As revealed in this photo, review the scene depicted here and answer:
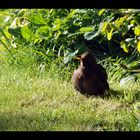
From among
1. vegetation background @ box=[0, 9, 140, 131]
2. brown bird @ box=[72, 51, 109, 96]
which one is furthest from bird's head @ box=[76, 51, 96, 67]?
vegetation background @ box=[0, 9, 140, 131]

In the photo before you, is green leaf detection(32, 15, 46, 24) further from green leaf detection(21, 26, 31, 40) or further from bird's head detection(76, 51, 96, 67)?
bird's head detection(76, 51, 96, 67)

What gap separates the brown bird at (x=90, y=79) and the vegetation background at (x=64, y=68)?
72mm

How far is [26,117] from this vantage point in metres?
3.48

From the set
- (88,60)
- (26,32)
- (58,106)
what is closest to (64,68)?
(26,32)

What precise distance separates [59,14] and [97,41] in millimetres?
557

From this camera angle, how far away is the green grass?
3254mm

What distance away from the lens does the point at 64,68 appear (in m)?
4.79

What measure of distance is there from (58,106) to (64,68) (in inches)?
42.4

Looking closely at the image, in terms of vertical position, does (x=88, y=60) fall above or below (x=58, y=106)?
above

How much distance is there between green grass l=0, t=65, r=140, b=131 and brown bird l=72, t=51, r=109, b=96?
7 cm

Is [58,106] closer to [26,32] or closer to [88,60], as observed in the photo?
[88,60]
